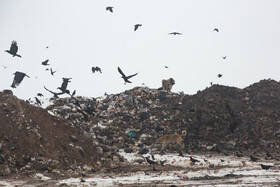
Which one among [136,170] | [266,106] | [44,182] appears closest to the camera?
[44,182]

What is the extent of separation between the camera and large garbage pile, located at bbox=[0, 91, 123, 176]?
28.1 feet

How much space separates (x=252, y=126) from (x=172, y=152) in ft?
15.9

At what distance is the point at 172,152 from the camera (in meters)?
12.4

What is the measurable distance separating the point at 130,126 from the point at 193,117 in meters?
3.79

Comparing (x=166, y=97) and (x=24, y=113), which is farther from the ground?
(x=166, y=97)

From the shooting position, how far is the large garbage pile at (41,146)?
337 inches

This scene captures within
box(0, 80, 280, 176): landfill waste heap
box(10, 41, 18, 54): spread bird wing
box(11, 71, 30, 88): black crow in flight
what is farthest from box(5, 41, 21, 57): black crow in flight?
box(0, 80, 280, 176): landfill waste heap

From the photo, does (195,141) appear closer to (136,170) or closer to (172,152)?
(172,152)

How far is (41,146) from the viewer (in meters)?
9.45

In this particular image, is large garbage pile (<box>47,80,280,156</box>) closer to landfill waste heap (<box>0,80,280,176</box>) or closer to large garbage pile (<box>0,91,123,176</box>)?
landfill waste heap (<box>0,80,280,176</box>)

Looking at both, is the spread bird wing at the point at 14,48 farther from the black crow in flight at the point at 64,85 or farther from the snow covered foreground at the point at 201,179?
the snow covered foreground at the point at 201,179

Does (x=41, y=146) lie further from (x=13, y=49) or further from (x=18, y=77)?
(x=13, y=49)

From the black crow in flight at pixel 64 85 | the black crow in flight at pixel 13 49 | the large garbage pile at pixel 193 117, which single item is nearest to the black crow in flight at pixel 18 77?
the black crow in flight at pixel 13 49

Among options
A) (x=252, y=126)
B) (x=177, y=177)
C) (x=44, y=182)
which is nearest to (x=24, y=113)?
(x=44, y=182)
